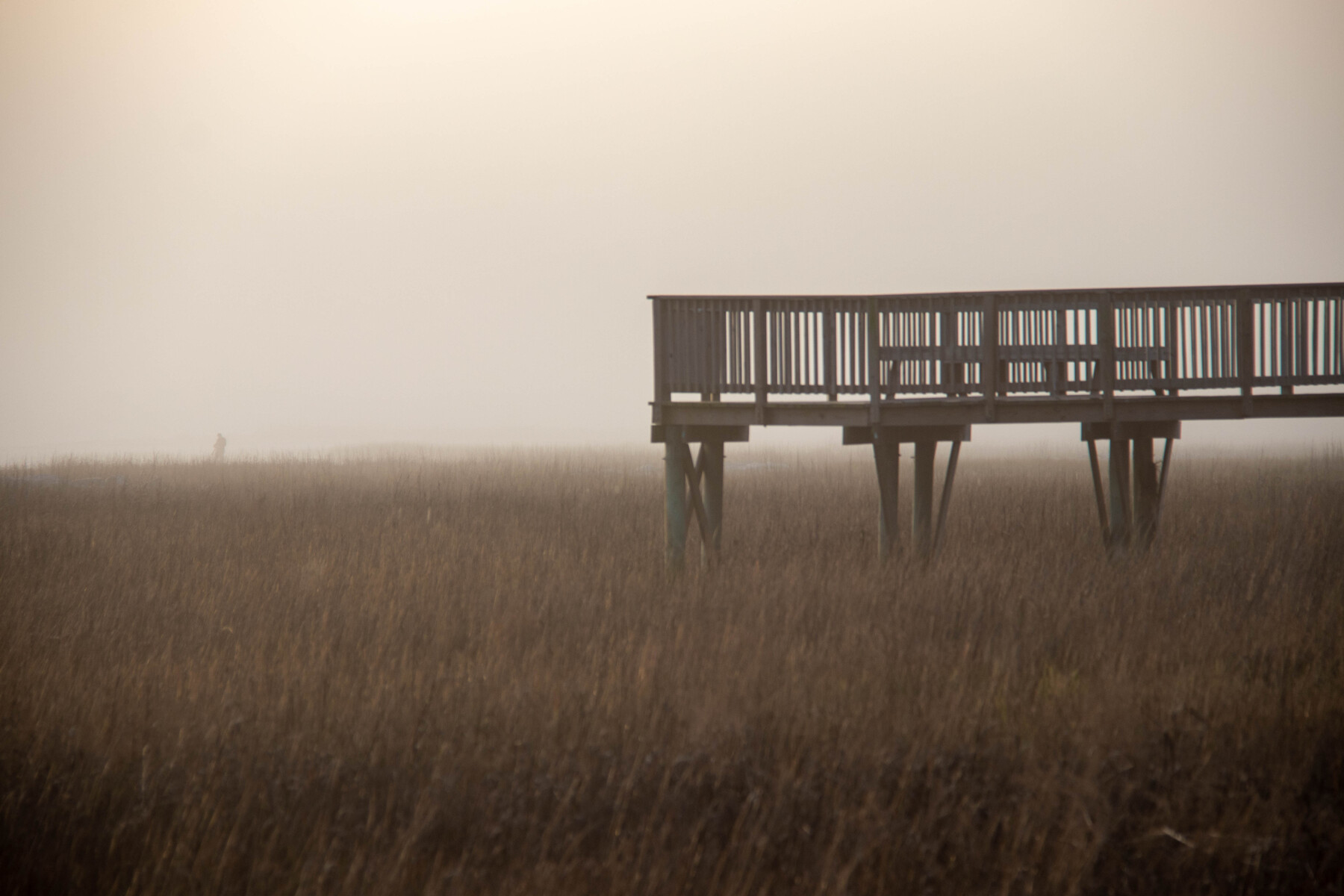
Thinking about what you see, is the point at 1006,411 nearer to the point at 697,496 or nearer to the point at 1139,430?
the point at 1139,430

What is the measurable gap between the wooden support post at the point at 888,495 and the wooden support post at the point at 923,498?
1.53ft

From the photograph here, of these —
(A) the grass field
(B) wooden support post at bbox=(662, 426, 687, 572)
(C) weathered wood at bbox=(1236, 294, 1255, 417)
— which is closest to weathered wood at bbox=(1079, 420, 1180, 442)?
(C) weathered wood at bbox=(1236, 294, 1255, 417)

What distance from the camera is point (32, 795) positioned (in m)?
5.14

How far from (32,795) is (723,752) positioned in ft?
11.9

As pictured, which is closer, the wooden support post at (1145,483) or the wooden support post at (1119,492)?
the wooden support post at (1119,492)

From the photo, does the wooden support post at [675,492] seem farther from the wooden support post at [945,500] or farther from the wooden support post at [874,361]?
the wooden support post at [945,500]

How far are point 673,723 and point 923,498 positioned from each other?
7902 mm

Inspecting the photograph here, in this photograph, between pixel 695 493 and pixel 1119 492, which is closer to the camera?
pixel 695 493

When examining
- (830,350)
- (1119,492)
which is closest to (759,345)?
(830,350)

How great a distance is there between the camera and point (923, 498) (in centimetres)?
1306

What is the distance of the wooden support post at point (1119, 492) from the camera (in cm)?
1300

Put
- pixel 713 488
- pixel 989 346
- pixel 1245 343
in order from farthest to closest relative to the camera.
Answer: pixel 713 488
pixel 1245 343
pixel 989 346

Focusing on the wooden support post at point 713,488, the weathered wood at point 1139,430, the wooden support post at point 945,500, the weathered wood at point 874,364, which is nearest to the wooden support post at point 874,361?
the weathered wood at point 874,364

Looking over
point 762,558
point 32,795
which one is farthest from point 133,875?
point 762,558
